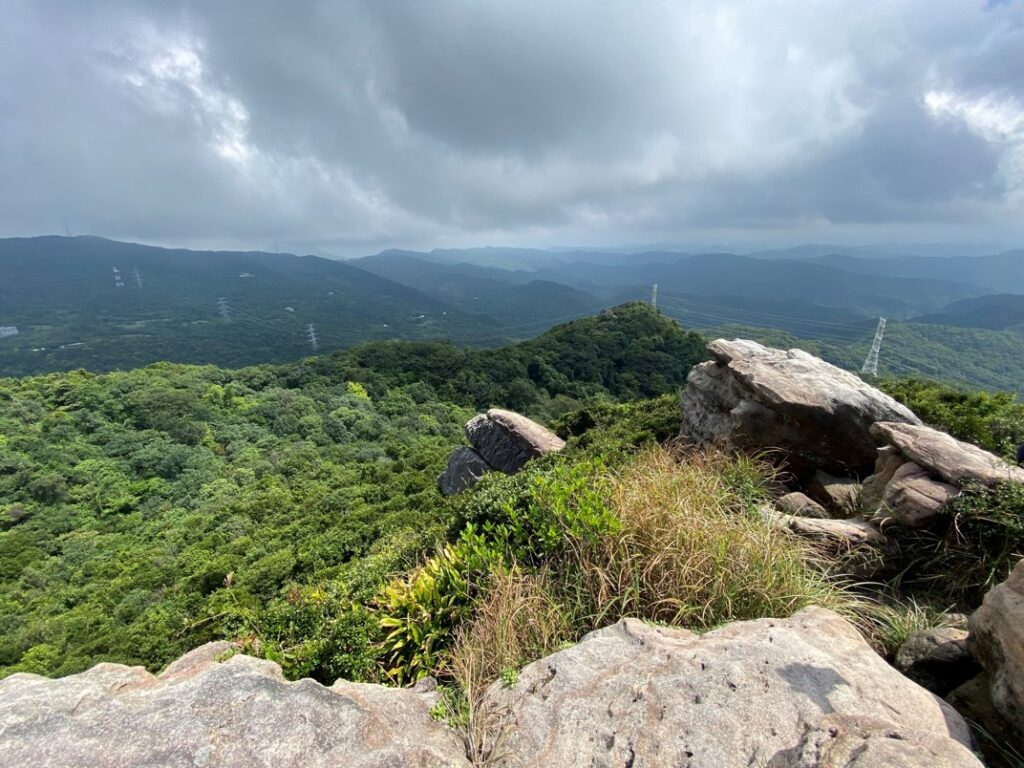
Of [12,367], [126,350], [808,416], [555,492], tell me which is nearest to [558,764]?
[555,492]

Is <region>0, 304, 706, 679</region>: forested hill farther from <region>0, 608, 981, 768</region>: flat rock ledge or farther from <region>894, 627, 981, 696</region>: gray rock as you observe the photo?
<region>894, 627, 981, 696</region>: gray rock

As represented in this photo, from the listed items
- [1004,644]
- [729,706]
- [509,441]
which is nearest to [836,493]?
[1004,644]

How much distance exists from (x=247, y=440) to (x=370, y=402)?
12541mm

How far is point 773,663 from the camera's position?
281 cm

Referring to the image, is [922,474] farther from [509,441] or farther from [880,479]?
[509,441]

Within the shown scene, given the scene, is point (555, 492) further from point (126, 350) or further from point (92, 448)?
point (126, 350)

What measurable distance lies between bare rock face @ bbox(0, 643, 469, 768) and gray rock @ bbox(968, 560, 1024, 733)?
323cm

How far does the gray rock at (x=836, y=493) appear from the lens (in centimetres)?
629

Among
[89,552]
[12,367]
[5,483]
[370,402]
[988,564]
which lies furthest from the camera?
[12,367]

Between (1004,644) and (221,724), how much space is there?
489 centimetres

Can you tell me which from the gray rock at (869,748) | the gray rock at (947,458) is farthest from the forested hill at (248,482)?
the gray rock at (947,458)

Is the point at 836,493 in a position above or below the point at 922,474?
below

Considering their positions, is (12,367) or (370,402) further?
(12,367)

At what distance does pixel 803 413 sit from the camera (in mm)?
7656
